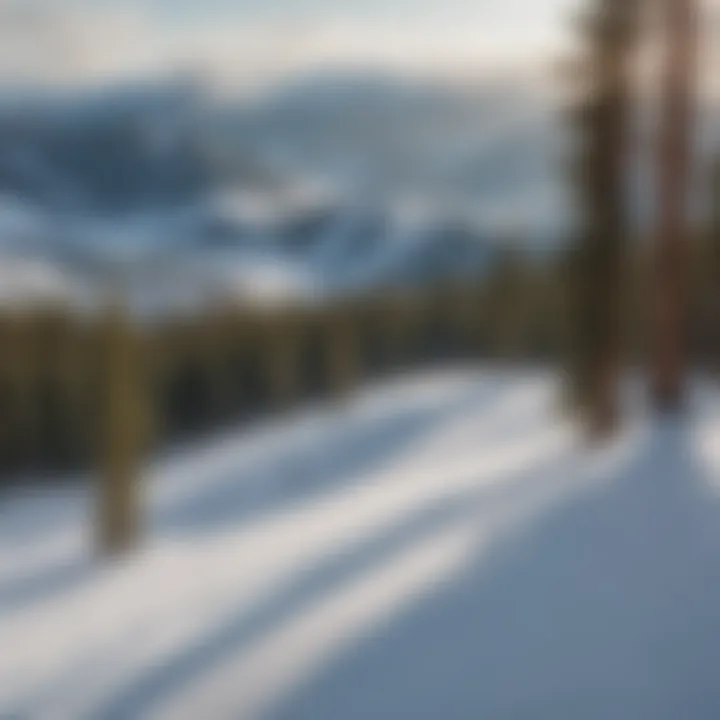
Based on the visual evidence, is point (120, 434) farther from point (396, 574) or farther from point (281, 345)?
point (396, 574)

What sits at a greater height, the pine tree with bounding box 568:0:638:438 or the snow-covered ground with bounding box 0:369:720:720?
the pine tree with bounding box 568:0:638:438

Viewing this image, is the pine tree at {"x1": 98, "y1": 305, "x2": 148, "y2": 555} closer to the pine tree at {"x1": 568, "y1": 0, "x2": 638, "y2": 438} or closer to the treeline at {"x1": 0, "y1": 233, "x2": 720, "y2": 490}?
the treeline at {"x1": 0, "y1": 233, "x2": 720, "y2": 490}

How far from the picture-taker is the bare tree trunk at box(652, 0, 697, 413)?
7.92 ft

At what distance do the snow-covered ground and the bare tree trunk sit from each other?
9 centimetres

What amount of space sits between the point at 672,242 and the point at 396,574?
895mm

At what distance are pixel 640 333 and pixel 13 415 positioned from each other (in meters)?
1.39

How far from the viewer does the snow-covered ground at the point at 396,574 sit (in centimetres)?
185

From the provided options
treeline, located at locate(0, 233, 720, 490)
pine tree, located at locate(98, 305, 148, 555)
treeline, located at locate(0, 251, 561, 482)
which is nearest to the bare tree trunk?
treeline, located at locate(0, 233, 720, 490)

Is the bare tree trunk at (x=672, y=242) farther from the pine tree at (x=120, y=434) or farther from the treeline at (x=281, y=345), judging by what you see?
the pine tree at (x=120, y=434)

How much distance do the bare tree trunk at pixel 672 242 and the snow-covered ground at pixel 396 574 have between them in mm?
95

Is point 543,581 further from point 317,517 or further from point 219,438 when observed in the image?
point 219,438

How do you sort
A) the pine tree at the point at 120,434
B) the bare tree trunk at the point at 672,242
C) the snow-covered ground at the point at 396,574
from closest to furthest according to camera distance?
the snow-covered ground at the point at 396,574 → the pine tree at the point at 120,434 → the bare tree trunk at the point at 672,242

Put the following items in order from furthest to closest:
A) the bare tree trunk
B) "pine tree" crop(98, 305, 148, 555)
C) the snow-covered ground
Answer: the bare tree trunk < "pine tree" crop(98, 305, 148, 555) < the snow-covered ground

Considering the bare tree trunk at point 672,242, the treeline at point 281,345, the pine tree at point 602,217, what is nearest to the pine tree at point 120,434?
the treeline at point 281,345
